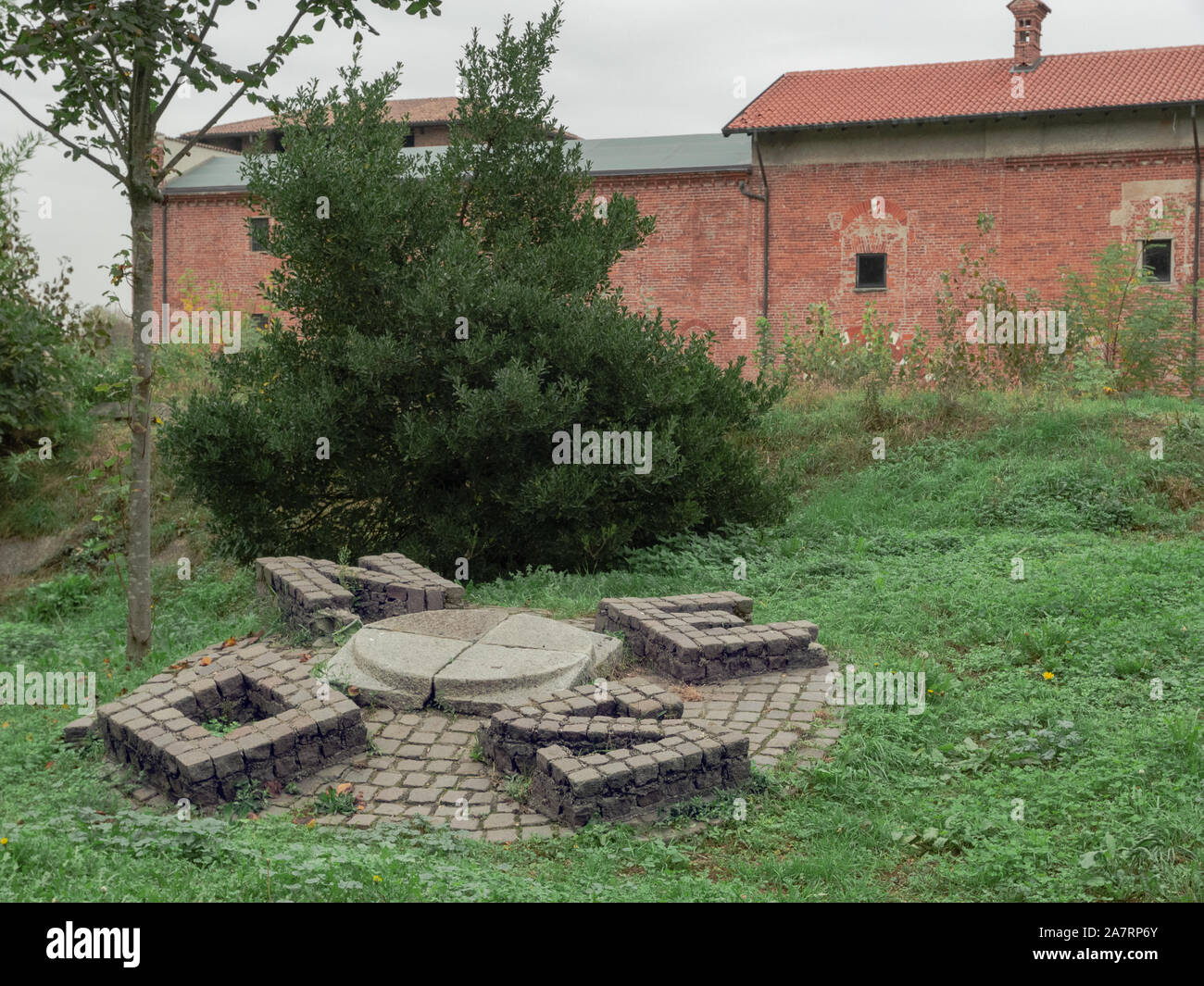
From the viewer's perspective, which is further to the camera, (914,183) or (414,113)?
(414,113)

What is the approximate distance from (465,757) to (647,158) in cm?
2395

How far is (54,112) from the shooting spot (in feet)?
26.7

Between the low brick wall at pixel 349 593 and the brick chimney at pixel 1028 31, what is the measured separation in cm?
2357

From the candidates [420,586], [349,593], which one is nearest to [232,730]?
[349,593]

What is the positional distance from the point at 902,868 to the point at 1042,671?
114 inches

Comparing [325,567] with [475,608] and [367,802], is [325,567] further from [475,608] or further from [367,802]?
[367,802]

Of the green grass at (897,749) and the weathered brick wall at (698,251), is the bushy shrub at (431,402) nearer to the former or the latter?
the green grass at (897,749)

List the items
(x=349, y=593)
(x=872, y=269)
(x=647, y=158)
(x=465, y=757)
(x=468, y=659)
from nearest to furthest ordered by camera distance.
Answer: (x=465, y=757), (x=468, y=659), (x=349, y=593), (x=872, y=269), (x=647, y=158)

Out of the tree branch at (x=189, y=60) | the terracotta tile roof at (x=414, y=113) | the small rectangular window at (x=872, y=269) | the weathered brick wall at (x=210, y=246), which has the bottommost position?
the tree branch at (x=189, y=60)
